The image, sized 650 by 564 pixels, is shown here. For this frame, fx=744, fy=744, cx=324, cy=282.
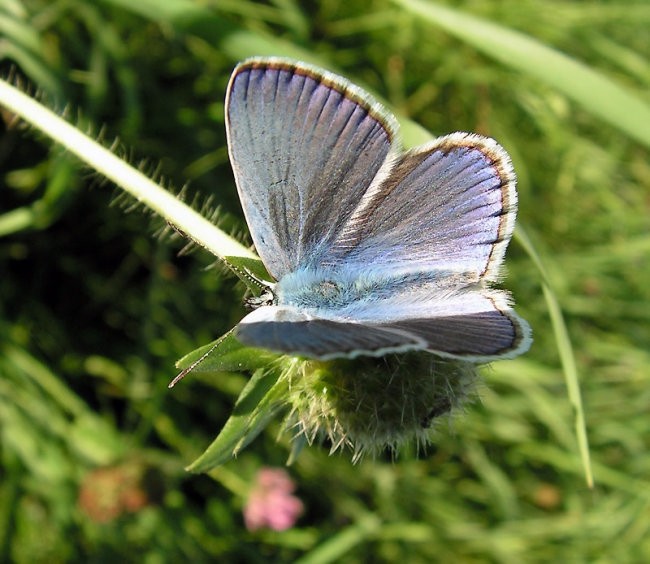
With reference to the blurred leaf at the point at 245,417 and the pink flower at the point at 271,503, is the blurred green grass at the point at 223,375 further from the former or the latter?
the blurred leaf at the point at 245,417

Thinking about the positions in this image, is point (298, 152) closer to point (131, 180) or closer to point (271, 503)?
point (131, 180)

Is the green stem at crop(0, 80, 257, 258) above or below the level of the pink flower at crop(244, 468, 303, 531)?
above

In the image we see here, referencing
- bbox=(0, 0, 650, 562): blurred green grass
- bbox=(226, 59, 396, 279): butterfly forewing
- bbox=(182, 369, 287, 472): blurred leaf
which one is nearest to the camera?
bbox=(182, 369, 287, 472): blurred leaf

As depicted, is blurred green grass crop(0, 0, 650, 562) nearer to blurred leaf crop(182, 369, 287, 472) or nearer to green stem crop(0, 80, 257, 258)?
green stem crop(0, 80, 257, 258)

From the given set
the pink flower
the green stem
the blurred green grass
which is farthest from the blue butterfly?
the pink flower

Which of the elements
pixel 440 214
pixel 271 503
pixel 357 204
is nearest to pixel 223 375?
pixel 271 503

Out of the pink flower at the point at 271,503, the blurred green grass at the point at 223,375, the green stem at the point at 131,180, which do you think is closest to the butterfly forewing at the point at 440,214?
the green stem at the point at 131,180

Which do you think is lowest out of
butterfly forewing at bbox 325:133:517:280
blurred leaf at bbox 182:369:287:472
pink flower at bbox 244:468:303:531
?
pink flower at bbox 244:468:303:531
